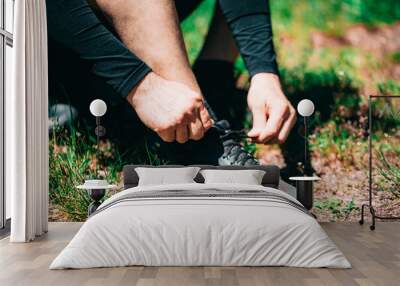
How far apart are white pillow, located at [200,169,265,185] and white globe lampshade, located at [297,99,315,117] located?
0.88 meters

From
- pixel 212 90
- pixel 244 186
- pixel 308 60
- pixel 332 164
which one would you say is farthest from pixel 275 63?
pixel 244 186

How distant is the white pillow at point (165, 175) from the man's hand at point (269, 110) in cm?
98

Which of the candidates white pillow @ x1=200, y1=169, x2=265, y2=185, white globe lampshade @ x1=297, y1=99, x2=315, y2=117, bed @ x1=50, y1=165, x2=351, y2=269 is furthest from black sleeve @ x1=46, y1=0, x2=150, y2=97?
bed @ x1=50, y1=165, x2=351, y2=269

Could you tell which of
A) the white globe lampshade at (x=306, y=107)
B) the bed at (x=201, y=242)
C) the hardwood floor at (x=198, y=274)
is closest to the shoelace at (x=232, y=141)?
the white globe lampshade at (x=306, y=107)

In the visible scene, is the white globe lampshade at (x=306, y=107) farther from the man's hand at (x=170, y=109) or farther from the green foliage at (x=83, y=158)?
the green foliage at (x=83, y=158)

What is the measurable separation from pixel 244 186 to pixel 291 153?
1.63 metres

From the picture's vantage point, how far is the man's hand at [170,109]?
6773 millimetres

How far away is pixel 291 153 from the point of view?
696 cm

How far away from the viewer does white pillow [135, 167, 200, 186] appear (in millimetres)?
6297

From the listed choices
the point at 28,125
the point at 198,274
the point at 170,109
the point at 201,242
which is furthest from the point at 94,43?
the point at 198,274

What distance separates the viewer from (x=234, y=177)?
628 cm

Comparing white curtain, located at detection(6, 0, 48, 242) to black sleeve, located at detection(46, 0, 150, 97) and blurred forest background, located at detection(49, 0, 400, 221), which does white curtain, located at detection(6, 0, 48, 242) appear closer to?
black sleeve, located at detection(46, 0, 150, 97)

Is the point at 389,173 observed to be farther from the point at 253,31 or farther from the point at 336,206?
A: the point at 253,31

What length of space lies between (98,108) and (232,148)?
163 cm
